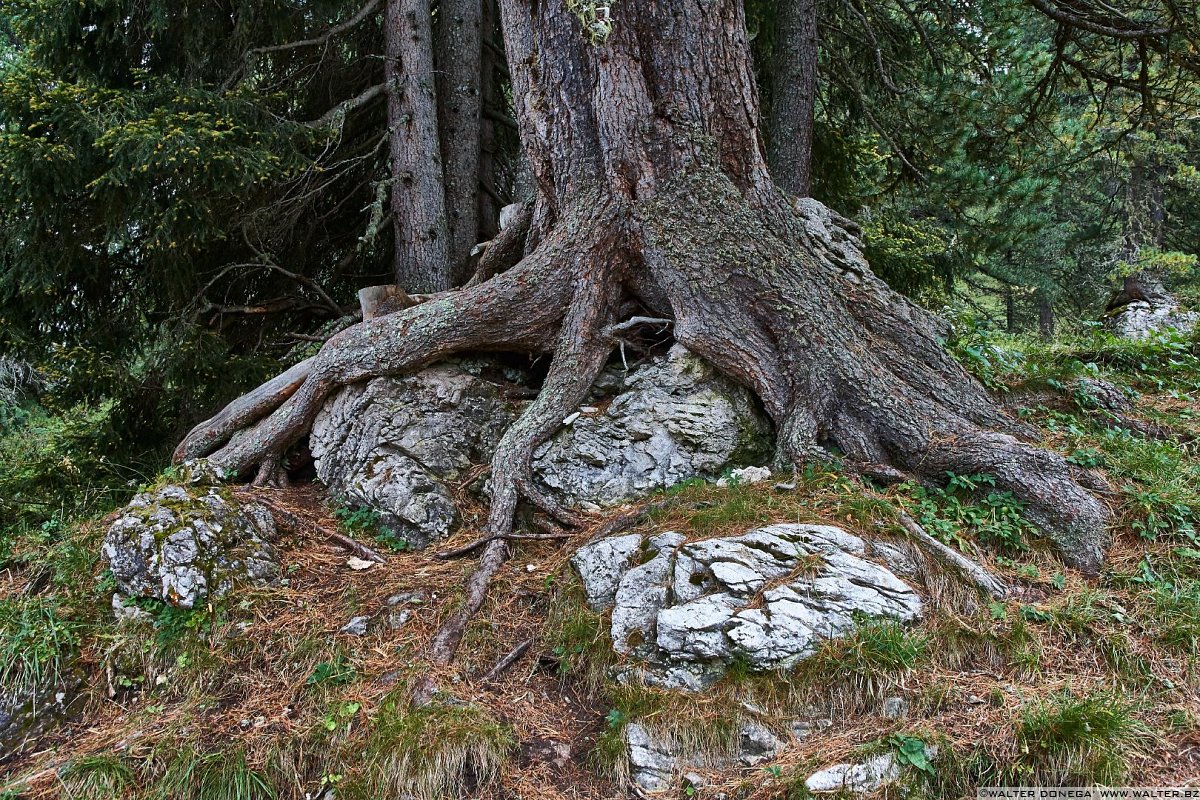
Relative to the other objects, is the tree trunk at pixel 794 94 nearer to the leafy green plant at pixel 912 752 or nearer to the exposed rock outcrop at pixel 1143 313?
the exposed rock outcrop at pixel 1143 313

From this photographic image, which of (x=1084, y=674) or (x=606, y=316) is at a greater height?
(x=606, y=316)

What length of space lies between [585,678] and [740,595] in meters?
0.87

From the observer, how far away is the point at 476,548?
430 cm

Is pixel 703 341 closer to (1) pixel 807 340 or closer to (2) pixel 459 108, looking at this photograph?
(1) pixel 807 340

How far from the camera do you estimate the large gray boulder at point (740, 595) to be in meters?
3.15

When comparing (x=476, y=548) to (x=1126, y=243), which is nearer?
(x=476, y=548)

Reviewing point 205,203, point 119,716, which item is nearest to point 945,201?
point 205,203

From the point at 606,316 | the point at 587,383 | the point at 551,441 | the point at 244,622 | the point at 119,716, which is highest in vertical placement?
the point at 606,316

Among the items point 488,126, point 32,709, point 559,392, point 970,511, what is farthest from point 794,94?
point 32,709

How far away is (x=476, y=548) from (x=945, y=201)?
7.20 m

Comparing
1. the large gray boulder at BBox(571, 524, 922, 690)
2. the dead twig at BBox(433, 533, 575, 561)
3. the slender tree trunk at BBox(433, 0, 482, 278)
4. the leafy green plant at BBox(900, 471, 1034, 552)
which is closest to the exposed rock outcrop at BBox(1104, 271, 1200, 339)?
the leafy green plant at BBox(900, 471, 1034, 552)

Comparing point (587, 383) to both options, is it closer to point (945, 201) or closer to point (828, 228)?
point (828, 228)

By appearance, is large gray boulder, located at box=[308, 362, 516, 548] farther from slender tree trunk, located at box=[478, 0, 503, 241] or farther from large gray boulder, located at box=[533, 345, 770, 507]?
slender tree trunk, located at box=[478, 0, 503, 241]

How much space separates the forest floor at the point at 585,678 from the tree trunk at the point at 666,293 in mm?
569
